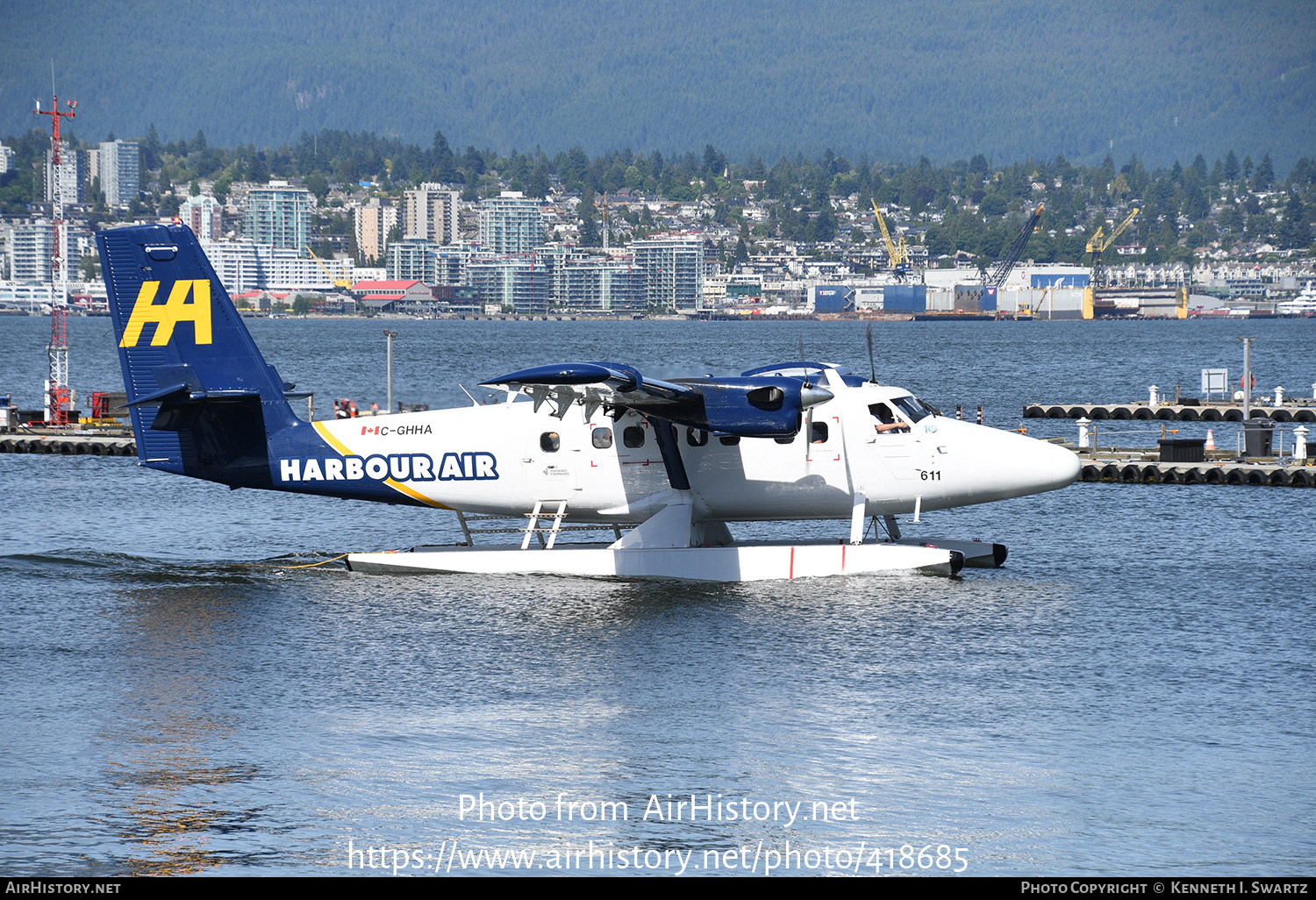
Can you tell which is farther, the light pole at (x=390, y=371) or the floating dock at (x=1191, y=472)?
the light pole at (x=390, y=371)

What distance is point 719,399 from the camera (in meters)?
22.6

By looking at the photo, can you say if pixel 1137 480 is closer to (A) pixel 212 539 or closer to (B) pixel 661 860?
(A) pixel 212 539

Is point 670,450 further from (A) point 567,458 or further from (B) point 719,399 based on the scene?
(A) point 567,458

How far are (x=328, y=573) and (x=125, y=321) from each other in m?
5.52

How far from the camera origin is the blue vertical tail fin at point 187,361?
2481cm

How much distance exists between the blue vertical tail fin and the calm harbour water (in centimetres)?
230

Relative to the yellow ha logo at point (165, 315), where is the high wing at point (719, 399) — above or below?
below

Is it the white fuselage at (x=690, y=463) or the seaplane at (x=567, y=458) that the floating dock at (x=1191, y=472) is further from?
the seaplane at (x=567, y=458)

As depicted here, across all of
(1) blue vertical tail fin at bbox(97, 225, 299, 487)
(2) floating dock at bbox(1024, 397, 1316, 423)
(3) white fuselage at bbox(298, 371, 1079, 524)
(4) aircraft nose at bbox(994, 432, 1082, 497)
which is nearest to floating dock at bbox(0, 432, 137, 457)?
(1) blue vertical tail fin at bbox(97, 225, 299, 487)

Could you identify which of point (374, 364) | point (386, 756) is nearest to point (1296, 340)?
point (374, 364)

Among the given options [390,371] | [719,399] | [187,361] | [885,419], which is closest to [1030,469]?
[885,419]

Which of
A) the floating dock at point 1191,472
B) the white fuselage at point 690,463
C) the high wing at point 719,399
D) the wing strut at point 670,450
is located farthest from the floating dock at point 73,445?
the floating dock at point 1191,472

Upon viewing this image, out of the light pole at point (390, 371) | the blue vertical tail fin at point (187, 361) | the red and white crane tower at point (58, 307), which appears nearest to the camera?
the blue vertical tail fin at point (187, 361)

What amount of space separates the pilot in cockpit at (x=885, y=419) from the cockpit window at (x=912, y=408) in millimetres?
180
